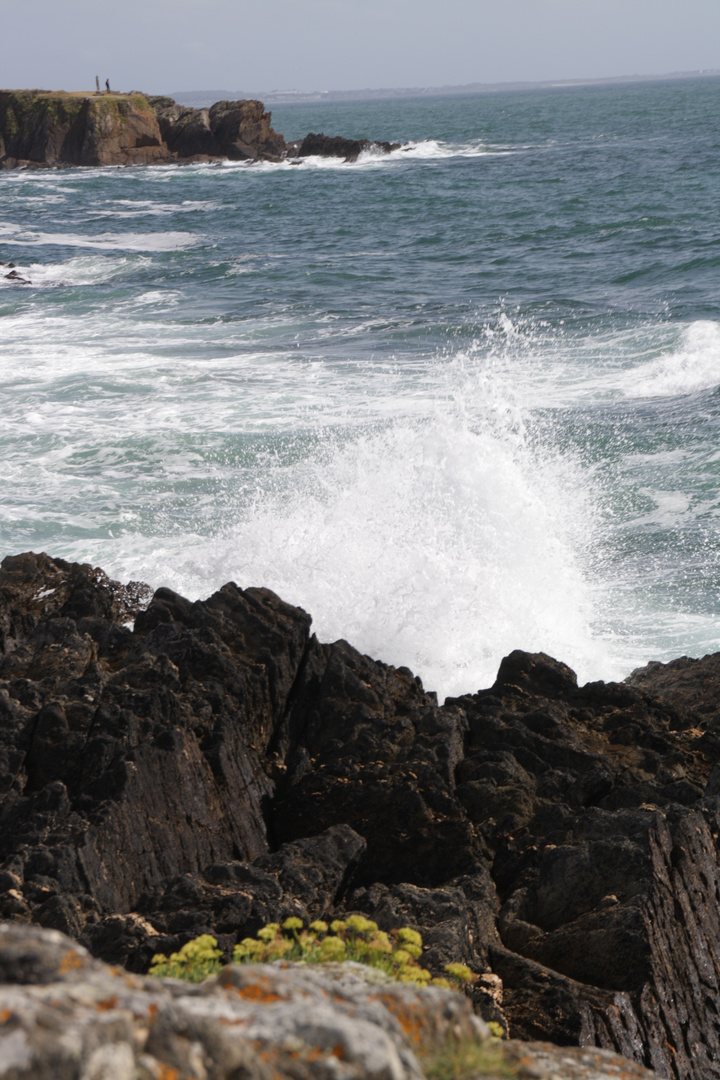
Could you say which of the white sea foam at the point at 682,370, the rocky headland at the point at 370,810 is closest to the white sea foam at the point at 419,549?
the rocky headland at the point at 370,810

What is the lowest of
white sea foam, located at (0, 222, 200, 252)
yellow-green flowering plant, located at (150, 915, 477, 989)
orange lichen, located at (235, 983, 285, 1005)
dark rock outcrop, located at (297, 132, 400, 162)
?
yellow-green flowering plant, located at (150, 915, 477, 989)

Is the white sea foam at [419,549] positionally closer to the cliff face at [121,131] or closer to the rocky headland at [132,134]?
the rocky headland at [132,134]

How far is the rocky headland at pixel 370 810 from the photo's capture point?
413 centimetres

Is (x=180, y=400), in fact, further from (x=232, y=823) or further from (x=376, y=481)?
(x=232, y=823)

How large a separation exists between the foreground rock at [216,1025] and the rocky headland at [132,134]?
72.7 metres

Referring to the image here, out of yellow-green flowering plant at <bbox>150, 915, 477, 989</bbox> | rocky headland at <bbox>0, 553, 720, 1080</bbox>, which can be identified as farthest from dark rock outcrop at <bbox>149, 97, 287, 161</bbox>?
yellow-green flowering plant at <bbox>150, 915, 477, 989</bbox>

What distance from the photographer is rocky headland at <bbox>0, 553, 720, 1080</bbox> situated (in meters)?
4.13

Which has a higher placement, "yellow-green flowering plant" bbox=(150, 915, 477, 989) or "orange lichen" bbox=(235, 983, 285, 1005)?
"orange lichen" bbox=(235, 983, 285, 1005)

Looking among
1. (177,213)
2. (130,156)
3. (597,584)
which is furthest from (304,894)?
A: (130,156)

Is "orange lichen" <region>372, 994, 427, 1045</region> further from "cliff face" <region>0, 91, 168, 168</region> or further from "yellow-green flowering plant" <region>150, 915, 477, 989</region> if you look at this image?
"cliff face" <region>0, 91, 168, 168</region>

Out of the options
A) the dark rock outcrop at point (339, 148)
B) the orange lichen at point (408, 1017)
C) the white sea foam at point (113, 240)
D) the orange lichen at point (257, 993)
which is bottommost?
the orange lichen at point (408, 1017)

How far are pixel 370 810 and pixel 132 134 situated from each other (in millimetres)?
73219

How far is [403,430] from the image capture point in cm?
1299

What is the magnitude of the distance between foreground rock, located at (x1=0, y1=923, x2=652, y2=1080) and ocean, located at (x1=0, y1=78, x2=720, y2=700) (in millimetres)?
6206
